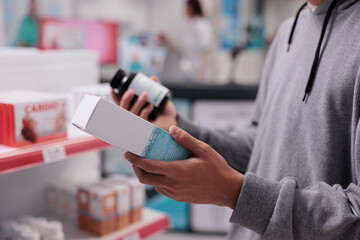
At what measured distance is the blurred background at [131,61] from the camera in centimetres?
194

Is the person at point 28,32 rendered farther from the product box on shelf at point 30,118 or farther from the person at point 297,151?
the person at point 297,151

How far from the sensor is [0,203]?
1.88 m

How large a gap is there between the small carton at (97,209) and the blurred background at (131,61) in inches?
10.5

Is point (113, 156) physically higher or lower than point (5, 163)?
lower

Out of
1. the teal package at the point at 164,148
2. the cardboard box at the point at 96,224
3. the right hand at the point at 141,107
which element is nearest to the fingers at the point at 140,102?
the right hand at the point at 141,107

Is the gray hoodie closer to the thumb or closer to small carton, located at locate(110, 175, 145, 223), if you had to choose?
the thumb

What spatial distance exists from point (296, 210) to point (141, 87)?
2.31 ft

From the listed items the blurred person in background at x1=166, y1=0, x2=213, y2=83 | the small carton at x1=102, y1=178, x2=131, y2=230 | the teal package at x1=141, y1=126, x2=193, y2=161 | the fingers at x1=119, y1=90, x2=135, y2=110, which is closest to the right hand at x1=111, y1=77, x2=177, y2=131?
the fingers at x1=119, y1=90, x2=135, y2=110

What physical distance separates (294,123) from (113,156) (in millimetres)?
2182

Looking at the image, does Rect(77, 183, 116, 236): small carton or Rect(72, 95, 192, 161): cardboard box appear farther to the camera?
Rect(77, 183, 116, 236): small carton

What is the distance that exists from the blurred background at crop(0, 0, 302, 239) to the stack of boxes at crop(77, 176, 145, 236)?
267 millimetres

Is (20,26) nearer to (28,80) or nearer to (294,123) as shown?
(28,80)

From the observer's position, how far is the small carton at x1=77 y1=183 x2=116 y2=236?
1.85 m

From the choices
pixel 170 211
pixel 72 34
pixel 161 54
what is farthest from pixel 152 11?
pixel 170 211
